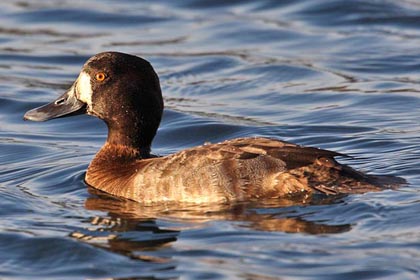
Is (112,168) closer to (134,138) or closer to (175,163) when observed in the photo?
(134,138)

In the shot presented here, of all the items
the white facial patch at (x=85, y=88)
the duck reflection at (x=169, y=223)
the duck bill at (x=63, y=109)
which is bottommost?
the duck reflection at (x=169, y=223)

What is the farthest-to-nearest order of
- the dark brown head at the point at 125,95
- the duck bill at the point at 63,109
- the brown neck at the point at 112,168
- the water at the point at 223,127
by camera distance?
the duck bill at the point at 63,109, the dark brown head at the point at 125,95, the brown neck at the point at 112,168, the water at the point at 223,127

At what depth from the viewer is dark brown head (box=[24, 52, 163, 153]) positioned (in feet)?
32.6

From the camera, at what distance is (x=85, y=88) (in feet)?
33.3

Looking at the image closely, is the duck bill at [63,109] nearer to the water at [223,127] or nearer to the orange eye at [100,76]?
the orange eye at [100,76]

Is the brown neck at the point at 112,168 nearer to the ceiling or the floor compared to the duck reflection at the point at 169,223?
nearer to the ceiling

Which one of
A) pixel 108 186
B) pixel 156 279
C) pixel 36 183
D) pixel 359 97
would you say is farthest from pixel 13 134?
pixel 156 279

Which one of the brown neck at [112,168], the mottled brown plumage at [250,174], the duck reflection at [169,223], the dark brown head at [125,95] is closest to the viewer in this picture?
the duck reflection at [169,223]

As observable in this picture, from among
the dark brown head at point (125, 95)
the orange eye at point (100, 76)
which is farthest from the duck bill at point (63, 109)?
the orange eye at point (100, 76)

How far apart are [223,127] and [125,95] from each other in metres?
2.54

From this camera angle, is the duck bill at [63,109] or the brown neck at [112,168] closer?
the brown neck at [112,168]

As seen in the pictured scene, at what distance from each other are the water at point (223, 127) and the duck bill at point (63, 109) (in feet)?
1.79

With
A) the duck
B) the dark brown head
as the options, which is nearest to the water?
the duck

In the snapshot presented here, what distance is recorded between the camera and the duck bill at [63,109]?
1030 centimetres
